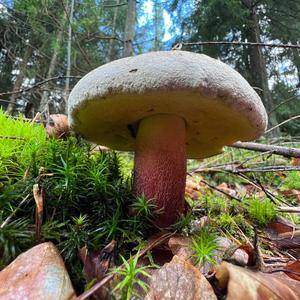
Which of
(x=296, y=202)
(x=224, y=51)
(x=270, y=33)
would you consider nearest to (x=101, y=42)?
(x=224, y=51)

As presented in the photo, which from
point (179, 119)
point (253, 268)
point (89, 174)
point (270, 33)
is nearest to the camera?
point (253, 268)

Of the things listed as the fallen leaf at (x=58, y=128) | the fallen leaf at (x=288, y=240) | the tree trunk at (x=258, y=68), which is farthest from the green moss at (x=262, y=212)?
the tree trunk at (x=258, y=68)

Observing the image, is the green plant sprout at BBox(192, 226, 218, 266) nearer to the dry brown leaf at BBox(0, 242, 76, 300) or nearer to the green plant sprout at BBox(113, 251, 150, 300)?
the green plant sprout at BBox(113, 251, 150, 300)

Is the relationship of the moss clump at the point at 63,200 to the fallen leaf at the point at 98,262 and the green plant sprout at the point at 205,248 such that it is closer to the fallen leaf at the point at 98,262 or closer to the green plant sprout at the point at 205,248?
the fallen leaf at the point at 98,262

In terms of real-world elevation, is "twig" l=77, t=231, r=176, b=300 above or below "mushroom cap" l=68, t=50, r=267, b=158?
below

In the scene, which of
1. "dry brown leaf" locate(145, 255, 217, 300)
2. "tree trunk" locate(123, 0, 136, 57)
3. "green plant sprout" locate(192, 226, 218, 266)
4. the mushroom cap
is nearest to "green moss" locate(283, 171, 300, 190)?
the mushroom cap

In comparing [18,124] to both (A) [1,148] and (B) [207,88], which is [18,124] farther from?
(B) [207,88]
